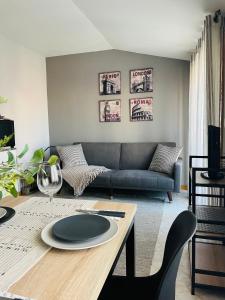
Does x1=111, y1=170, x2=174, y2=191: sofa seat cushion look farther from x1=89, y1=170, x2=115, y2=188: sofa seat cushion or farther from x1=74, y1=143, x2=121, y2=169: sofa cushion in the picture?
x1=74, y1=143, x2=121, y2=169: sofa cushion

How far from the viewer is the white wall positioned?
371 cm

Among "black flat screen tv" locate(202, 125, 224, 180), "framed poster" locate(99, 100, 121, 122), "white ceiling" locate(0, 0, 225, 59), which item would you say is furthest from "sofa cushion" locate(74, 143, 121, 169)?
"black flat screen tv" locate(202, 125, 224, 180)

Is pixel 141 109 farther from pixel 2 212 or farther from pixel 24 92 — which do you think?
pixel 2 212

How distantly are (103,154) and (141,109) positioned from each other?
1.08m

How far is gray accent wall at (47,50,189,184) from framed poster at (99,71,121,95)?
8 centimetres

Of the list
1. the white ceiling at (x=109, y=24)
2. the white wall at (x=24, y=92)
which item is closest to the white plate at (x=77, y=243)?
the white ceiling at (x=109, y=24)

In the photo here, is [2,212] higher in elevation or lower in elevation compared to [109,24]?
lower

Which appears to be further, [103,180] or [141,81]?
[141,81]

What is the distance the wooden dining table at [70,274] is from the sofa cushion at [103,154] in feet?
11.2

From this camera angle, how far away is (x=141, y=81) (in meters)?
4.33

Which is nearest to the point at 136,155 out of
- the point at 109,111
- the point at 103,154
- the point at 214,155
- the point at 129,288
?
the point at 103,154

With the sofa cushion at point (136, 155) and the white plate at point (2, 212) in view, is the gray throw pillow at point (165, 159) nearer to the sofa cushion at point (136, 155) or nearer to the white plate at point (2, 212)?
the sofa cushion at point (136, 155)

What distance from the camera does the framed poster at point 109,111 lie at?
449 centimetres

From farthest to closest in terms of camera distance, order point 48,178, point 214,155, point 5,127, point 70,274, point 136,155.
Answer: point 136,155, point 5,127, point 214,155, point 48,178, point 70,274
